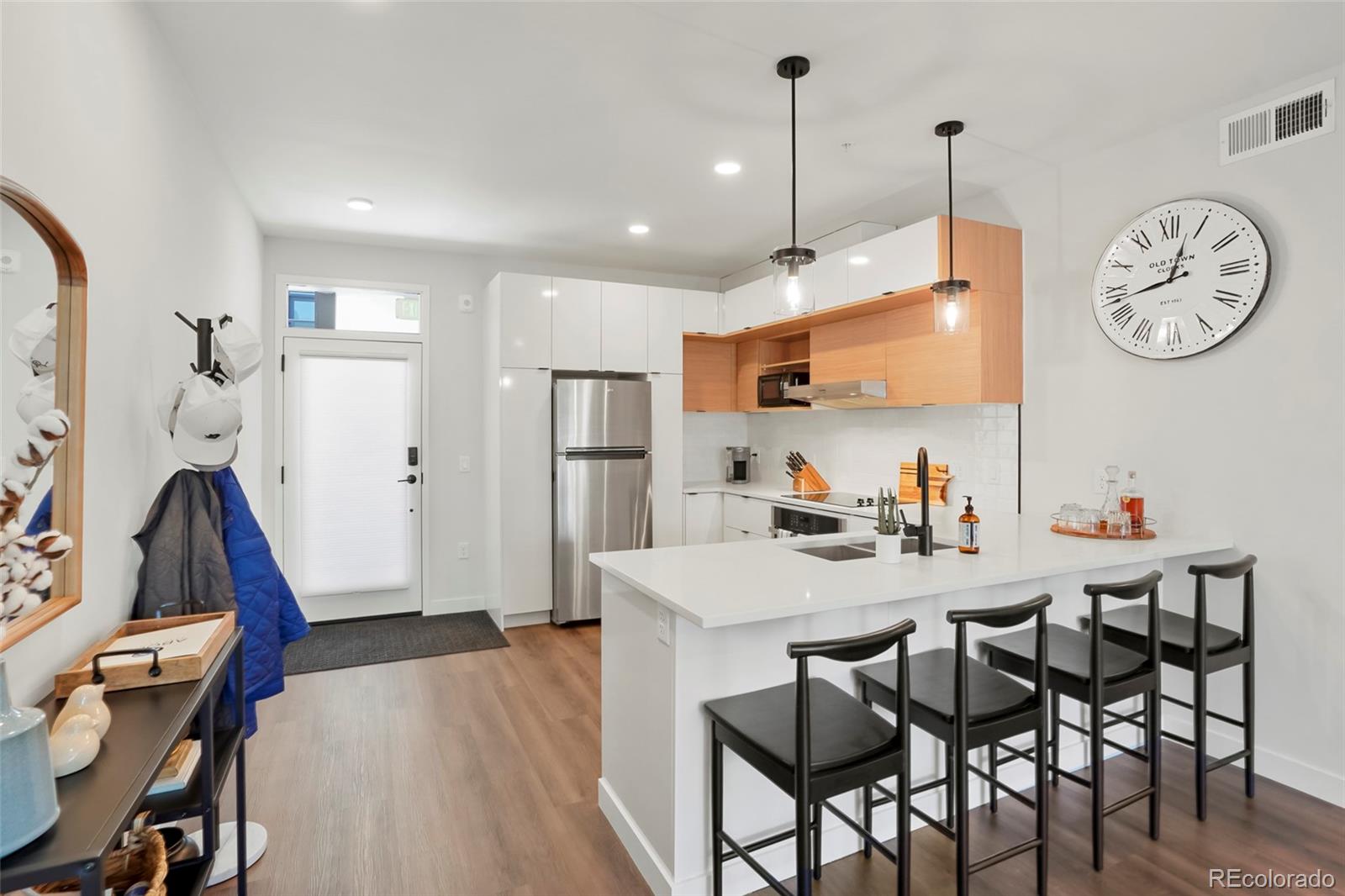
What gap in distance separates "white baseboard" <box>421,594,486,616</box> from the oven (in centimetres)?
225

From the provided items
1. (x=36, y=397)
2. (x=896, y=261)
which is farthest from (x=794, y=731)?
(x=896, y=261)

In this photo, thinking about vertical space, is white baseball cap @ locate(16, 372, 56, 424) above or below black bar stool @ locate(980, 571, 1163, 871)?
above

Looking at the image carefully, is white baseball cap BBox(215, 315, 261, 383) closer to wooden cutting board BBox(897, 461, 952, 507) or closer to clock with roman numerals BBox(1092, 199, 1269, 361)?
wooden cutting board BBox(897, 461, 952, 507)

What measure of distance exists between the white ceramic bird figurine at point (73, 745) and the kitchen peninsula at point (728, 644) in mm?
1198

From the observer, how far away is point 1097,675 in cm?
212

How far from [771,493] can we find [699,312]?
1490 mm

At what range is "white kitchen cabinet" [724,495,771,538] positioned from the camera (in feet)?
15.9

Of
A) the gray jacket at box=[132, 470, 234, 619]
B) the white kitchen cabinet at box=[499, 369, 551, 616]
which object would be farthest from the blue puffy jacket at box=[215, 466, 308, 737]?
the white kitchen cabinet at box=[499, 369, 551, 616]

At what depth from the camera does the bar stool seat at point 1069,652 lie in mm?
2205

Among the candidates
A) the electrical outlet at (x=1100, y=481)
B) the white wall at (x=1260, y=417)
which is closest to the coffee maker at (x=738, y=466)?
the white wall at (x=1260, y=417)

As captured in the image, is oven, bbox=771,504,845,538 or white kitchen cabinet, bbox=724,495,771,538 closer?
oven, bbox=771,504,845,538

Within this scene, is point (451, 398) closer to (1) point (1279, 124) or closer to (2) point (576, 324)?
(2) point (576, 324)

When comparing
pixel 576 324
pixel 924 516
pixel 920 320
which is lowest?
pixel 924 516

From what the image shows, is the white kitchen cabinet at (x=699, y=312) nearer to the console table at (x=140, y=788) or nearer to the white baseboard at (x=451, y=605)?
the white baseboard at (x=451, y=605)
